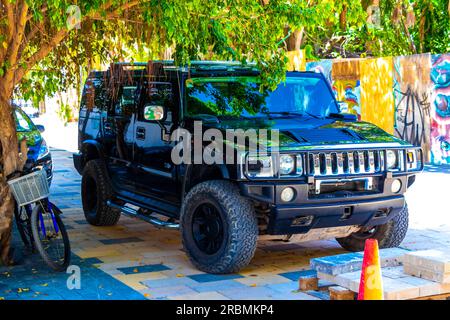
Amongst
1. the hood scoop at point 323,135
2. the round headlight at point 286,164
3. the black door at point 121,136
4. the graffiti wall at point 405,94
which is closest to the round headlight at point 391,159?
the hood scoop at point 323,135

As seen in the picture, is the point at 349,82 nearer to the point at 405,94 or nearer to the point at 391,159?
the point at 405,94

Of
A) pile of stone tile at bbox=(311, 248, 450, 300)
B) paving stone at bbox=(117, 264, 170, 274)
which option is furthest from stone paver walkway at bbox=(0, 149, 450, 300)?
pile of stone tile at bbox=(311, 248, 450, 300)

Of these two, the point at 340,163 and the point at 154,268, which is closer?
the point at 340,163

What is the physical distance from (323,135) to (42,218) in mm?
2836

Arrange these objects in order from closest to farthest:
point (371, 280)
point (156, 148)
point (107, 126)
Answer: point (371, 280), point (156, 148), point (107, 126)

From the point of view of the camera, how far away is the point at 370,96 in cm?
1789

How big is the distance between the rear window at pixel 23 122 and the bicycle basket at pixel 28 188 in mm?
4133

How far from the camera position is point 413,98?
16.5m

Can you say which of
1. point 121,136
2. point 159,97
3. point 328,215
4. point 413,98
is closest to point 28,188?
point 159,97

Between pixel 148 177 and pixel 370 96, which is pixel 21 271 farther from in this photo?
pixel 370 96

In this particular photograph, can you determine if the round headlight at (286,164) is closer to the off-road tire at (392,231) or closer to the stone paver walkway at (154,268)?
the stone paver walkway at (154,268)

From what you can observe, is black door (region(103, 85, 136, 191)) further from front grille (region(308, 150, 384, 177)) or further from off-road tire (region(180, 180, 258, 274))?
front grille (region(308, 150, 384, 177))

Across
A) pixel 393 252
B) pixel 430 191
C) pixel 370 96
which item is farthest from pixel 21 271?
pixel 370 96

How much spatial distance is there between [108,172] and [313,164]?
3356 mm
